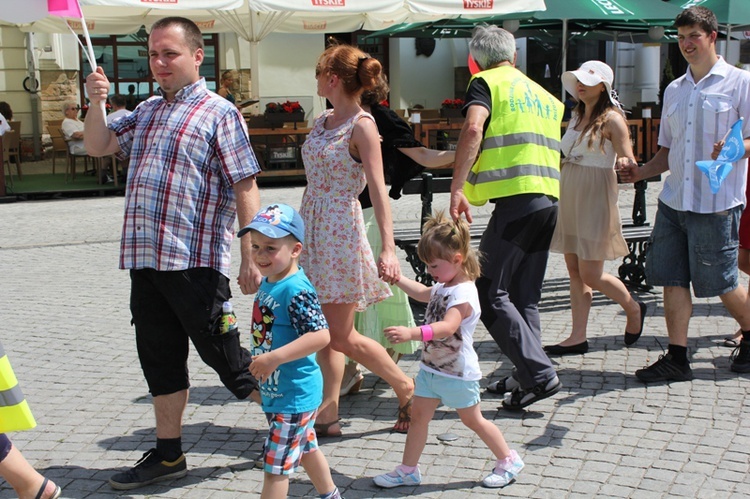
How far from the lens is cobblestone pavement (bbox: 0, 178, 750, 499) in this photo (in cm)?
412

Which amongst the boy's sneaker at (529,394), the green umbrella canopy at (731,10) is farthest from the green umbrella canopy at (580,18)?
the boy's sneaker at (529,394)

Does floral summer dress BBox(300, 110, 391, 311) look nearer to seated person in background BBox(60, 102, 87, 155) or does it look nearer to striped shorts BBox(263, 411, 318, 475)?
striped shorts BBox(263, 411, 318, 475)

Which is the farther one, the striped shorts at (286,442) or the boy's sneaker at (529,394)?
the boy's sneaker at (529,394)

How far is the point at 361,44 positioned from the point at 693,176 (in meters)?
19.2

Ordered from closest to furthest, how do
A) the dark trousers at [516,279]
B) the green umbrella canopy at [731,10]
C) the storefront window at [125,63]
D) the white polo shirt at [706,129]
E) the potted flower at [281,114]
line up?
the dark trousers at [516,279]
the white polo shirt at [706,129]
the potted flower at [281,114]
the green umbrella canopy at [731,10]
the storefront window at [125,63]

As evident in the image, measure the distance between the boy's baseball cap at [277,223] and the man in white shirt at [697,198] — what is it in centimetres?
261

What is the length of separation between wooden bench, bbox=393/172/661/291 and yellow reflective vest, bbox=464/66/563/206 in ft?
6.86

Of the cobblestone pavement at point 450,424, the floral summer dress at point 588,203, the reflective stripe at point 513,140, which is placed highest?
the reflective stripe at point 513,140

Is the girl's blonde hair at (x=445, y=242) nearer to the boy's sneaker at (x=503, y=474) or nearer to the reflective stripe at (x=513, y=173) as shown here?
the boy's sneaker at (x=503, y=474)

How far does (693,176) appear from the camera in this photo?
5332 mm

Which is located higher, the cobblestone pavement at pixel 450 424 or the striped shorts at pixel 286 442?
the striped shorts at pixel 286 442

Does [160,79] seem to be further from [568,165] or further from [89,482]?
[568,165]

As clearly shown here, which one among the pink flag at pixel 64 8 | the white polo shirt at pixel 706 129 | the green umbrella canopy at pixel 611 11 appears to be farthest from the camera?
the green umbrella canopy at pixel 611 11

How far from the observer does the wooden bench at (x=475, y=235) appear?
283 inches
